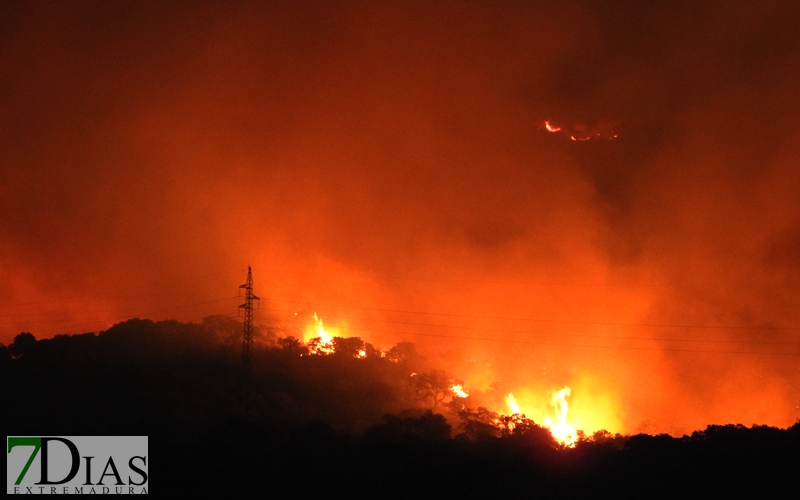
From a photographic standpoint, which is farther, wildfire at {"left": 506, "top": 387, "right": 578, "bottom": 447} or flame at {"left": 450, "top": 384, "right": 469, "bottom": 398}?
wildfire at {"left": 506, "top": 387, "right": 578, "bottom": 447}

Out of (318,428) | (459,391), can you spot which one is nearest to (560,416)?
(459,391)

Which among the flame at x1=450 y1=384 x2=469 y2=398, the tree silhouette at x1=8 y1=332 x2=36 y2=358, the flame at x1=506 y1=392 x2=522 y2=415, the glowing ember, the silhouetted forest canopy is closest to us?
the silhouetted forest canopy

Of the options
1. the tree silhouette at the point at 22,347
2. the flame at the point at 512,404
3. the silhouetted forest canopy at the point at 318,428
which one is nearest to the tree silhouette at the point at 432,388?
the silhouetted forest canopy at the point at 318,428

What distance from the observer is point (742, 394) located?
8644 centimetres

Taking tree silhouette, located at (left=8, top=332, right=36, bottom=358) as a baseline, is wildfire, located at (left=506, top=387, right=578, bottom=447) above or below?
below

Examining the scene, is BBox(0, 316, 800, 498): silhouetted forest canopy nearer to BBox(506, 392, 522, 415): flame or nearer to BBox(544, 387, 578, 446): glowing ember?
BBox(506, 392, 522, 415): flame

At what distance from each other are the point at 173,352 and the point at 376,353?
20.3 meters

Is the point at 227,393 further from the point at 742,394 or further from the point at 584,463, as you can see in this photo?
the point at 742,394

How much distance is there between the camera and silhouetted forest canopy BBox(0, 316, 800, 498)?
123 feet

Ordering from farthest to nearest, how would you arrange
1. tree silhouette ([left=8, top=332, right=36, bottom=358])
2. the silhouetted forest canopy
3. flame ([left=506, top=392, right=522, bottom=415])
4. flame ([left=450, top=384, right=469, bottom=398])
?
1. flame ([left=506, top=392, right=522, bottom=415])
2. flame ([left=450, top=384, right=469, bottom=398])
3. tree silhouette ([left=8, top=332, right=36, bottom=358])
4. the silhouetted forest canopy

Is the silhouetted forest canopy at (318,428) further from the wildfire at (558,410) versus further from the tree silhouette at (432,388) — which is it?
the wildfire at (558,410)

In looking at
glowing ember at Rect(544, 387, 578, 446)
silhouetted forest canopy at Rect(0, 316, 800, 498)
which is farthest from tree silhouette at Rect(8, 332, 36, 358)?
glowing ember at Rect(544, 387, 578, 446)

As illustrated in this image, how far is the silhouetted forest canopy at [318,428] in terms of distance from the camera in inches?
1474

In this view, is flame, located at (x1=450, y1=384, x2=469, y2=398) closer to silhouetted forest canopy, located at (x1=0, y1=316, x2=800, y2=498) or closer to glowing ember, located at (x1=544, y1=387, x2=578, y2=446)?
silhouetted forest canopy, located at (x1=0, y1=316, x2=800, y2=498)
